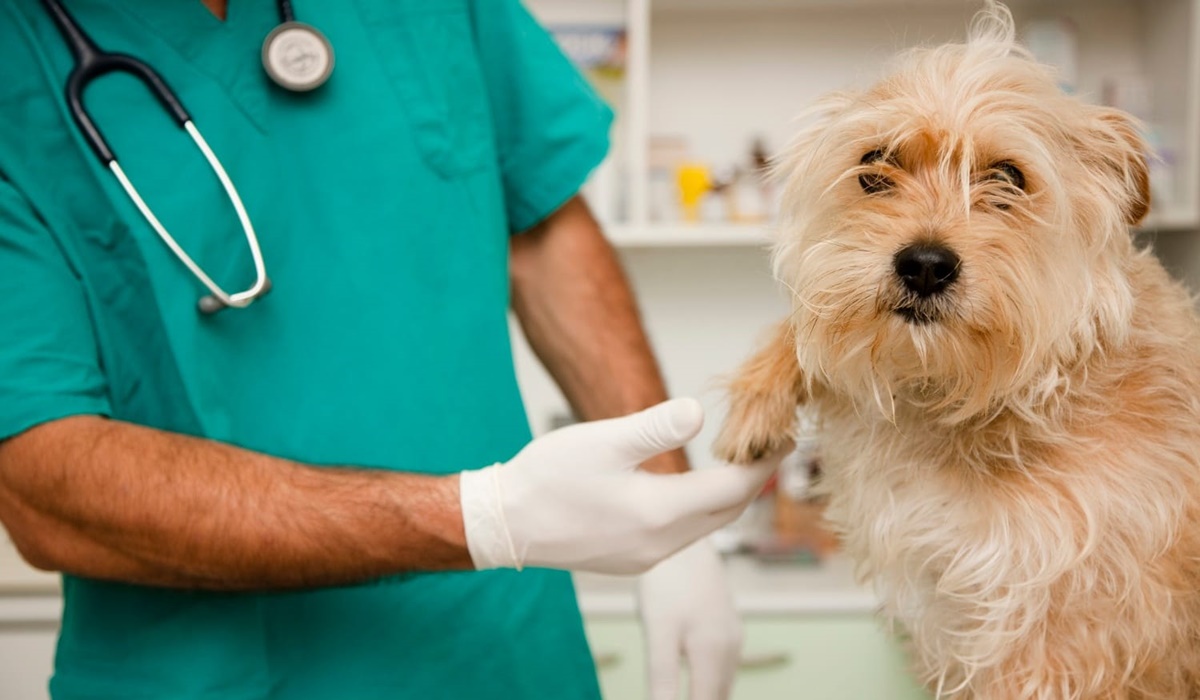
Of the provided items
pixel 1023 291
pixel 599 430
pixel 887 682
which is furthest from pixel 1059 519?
pixel 887 682

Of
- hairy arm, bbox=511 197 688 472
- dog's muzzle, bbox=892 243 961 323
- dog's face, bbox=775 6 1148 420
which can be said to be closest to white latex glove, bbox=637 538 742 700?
hairy arm, bbox=511 197 688 472

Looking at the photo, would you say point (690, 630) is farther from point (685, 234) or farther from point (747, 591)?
point (685, 234)

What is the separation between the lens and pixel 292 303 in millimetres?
989

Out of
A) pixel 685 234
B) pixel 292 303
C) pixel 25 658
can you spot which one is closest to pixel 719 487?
pixel 292 303

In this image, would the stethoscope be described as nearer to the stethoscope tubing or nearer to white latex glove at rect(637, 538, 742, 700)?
the stethoscope tubing

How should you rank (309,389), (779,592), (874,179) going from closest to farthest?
1. (874,179)
2. (309,389)
3. (779,592)

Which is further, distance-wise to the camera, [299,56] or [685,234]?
[685,234]

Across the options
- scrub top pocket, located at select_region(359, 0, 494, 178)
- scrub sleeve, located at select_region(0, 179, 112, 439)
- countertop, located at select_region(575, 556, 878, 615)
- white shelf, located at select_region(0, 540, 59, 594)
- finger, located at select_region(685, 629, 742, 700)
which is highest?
scrub top pocket, located at select_region(359, 0, 494, 178)

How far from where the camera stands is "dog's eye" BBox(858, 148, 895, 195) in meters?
0.76

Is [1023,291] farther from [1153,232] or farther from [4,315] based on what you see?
[1153,232]

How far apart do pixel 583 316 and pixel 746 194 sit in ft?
3.86

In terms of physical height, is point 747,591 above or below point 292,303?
below

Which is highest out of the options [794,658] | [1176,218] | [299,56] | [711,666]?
[299,56]

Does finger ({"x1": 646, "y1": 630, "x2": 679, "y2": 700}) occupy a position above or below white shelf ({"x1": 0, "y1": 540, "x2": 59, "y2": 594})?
above
